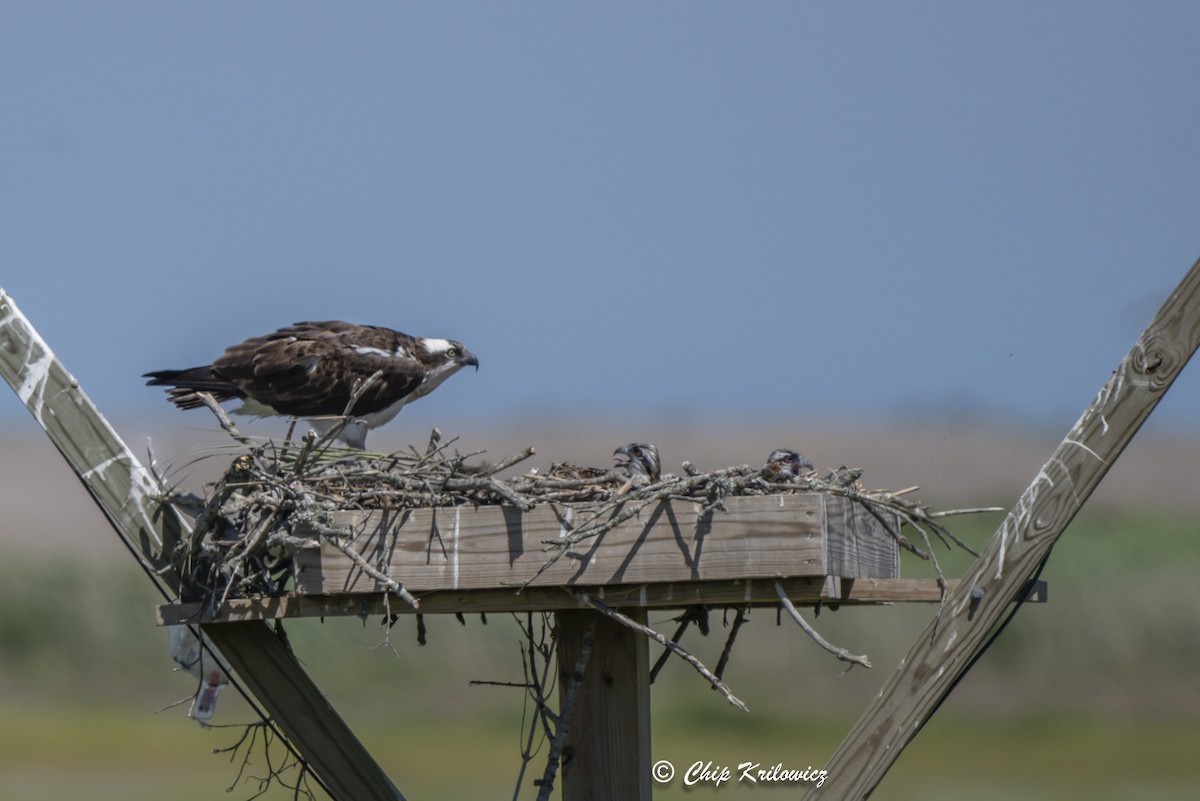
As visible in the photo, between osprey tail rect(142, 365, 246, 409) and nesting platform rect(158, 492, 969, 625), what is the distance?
10.7 ft

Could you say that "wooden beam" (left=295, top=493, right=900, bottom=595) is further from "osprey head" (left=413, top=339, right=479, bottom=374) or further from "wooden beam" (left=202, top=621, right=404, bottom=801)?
"osprey head" (left=413, top=339, right=479, bottom=374)

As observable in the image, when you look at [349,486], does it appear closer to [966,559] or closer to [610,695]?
[610,695]

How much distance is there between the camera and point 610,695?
450 cm

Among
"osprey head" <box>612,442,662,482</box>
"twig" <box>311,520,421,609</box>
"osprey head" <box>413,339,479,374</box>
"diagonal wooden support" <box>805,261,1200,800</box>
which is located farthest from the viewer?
"osprey head" <box>413,339,479,374</box>

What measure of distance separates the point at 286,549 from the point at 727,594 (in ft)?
3.84

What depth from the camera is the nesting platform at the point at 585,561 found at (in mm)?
3883

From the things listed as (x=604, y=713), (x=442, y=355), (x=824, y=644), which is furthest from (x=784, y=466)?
(x=442, y=355)

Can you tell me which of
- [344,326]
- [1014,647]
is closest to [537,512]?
[344,326]

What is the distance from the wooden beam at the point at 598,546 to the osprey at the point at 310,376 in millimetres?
3294

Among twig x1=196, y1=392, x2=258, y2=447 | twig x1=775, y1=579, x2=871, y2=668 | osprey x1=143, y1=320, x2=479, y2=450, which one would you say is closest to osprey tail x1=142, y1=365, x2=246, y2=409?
osprey x1=143, y1=320, x2=479, y2=450

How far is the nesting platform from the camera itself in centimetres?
388

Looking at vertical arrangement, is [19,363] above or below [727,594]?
above

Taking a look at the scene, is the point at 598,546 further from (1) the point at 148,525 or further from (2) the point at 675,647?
(1) the point at 148,525

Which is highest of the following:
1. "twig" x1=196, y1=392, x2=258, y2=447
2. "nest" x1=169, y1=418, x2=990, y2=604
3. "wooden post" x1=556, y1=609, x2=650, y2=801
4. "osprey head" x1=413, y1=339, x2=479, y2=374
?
"twig" x1=196, y1=392, x2=258, y2=447
